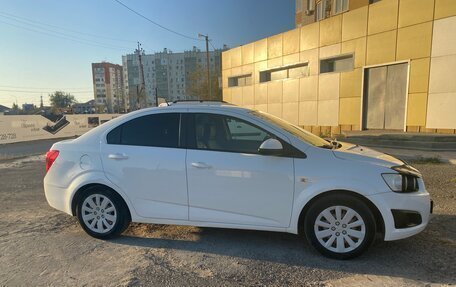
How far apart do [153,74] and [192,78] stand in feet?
196

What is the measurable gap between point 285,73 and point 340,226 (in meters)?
20.2

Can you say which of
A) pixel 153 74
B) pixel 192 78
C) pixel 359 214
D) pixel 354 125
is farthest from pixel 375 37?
pixel 153 74

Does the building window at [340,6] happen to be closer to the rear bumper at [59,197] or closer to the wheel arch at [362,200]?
the wheel arch at [362,200]

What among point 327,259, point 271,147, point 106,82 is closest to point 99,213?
point 271,147

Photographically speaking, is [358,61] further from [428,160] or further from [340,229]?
[340,229]

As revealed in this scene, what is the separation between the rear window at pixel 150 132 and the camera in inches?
161

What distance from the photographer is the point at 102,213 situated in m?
4.27

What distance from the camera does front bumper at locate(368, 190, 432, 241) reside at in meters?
3.41

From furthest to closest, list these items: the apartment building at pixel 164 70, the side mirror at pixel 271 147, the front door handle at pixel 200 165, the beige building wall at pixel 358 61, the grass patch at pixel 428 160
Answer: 1. the apartment building at pixel 164 70
2. the beige building wall at pixel 358 61
3. the grass patch at pixel 428 160
4. the front door handle at pixel 200 165
5. the side mirror at pixel 271 147

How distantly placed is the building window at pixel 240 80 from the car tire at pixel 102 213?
22839 mm

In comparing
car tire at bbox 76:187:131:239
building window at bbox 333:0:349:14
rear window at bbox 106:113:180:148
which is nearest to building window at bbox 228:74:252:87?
building window at bbox 333:0:349:14

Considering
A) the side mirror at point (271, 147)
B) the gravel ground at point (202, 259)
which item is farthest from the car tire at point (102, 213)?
the side mirror at point (271, 147)

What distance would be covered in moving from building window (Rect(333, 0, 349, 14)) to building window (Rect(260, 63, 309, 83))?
13.1ft

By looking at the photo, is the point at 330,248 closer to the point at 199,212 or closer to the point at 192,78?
the point at 199,212
